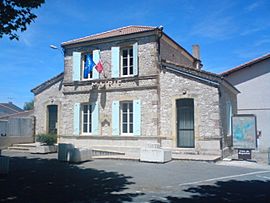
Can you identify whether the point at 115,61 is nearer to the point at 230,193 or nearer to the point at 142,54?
the point at 142,54

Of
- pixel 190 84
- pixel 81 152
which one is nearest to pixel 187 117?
pixel 190 84

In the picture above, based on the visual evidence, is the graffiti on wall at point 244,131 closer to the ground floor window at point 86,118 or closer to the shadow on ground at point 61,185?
the shadow on ground at point 61,185

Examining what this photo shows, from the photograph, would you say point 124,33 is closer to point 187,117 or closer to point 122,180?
point 187,117

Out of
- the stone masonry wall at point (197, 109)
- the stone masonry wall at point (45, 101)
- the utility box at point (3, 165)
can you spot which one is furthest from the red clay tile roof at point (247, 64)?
the utility box at point (3, 165)

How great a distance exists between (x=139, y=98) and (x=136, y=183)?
7.71m

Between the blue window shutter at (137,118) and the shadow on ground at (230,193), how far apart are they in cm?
729

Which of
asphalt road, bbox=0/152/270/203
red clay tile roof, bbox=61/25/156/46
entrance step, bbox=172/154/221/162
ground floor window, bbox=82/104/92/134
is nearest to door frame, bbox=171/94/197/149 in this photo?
entrance step, bbox=172/154/221/162

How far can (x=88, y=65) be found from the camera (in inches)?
679

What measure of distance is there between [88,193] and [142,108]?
8738 mm

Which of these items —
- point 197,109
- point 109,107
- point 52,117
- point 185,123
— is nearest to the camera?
point 197,109

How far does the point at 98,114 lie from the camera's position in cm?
1664

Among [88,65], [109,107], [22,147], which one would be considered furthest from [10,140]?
[109,107]

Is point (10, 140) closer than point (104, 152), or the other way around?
point (104, 152)

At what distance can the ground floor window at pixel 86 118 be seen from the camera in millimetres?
17156
